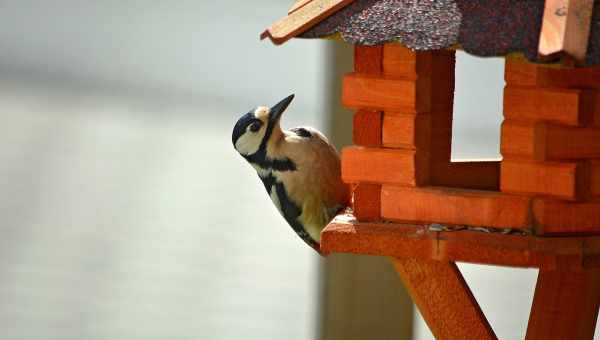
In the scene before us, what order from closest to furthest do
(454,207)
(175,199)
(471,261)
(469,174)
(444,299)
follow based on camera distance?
1. (471,261)
2. (454,207)
3. (444,299)
4. (469,174)
5. (175,199)

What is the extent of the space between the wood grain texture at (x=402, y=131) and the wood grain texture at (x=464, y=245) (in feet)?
0.58

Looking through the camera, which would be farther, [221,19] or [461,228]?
[221,19]

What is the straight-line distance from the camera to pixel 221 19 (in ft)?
45.4

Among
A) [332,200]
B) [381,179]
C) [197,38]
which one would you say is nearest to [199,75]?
[197,38]

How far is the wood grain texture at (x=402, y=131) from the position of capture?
2.67 meters

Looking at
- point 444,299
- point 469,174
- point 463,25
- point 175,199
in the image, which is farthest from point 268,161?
point 175,199

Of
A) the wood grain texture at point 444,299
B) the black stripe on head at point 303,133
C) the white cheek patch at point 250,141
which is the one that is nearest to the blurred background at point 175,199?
the black stripe on head at point 303,133

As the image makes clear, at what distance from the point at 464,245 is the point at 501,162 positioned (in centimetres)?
24

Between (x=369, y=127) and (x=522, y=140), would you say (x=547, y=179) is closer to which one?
(x=522, y=140)

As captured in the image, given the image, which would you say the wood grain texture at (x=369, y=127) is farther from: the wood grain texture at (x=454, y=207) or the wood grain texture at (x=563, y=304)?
the wood grain texture at (x=563, y=304)

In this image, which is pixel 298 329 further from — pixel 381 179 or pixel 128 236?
pixel 381 179

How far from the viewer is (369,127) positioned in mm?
2703

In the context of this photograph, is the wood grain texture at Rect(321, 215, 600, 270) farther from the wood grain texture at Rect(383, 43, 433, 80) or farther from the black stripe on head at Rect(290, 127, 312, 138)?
the black stripe on head at Rect(290, 127, 312, 138)

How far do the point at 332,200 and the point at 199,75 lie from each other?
26.5 feet
